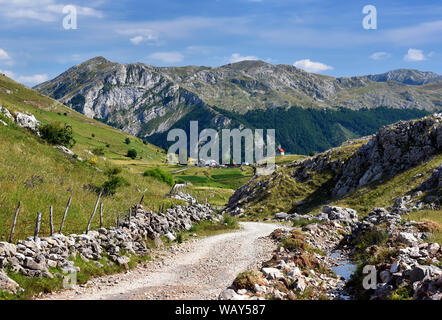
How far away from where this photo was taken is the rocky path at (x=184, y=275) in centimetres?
1526

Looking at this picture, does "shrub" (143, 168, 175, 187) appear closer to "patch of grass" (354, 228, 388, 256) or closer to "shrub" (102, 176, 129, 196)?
"shrub" (102, 176, 129, 196)

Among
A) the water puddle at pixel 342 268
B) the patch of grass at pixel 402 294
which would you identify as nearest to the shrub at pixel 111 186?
the water puddle at pixel 342 268

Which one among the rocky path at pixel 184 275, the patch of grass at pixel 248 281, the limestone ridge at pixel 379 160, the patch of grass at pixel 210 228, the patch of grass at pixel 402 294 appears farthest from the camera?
the limestone ridge at pixel 379 160

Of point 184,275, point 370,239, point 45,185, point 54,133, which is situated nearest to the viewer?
point 184,275

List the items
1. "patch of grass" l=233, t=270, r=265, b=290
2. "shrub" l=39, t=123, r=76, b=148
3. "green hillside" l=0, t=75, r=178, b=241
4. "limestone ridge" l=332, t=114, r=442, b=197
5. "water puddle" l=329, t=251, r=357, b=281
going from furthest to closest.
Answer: "limestone ridge" l=332, t=114, r=442, b=197 → "shrub" l=39, t=123, r=76, b=148 → "green hillside" l=0, t=75, r=178, b=241 → "water puddle" l=329, t=251, r=357, b=281 → "patch of grass" l=233, t=270, r=265, b=290

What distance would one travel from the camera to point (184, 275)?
19.5m

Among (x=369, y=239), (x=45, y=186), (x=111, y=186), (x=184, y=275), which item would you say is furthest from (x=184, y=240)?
(x=369, y=239)

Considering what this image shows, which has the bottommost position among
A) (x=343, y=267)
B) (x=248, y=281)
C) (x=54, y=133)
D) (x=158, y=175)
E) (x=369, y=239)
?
(x=343, y=267)

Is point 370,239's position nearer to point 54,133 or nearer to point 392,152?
point 54,133

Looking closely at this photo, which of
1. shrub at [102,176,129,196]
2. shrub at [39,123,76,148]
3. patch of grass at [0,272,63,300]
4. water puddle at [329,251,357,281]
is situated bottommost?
water puddle at [329,251,357,281]

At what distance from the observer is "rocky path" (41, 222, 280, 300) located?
1526 centimetres

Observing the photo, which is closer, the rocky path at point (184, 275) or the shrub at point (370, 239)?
the rocky path at point (184, 275)

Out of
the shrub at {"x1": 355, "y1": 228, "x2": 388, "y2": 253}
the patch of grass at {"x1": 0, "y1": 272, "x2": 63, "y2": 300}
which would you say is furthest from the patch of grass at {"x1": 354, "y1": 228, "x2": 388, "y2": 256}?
the patch of grass at {"x1": 0, "y1": 272, "x2": 63, "y2": 300}

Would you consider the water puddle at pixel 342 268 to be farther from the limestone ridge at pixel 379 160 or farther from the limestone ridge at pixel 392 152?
the limestone ridge at pixel 392 152
